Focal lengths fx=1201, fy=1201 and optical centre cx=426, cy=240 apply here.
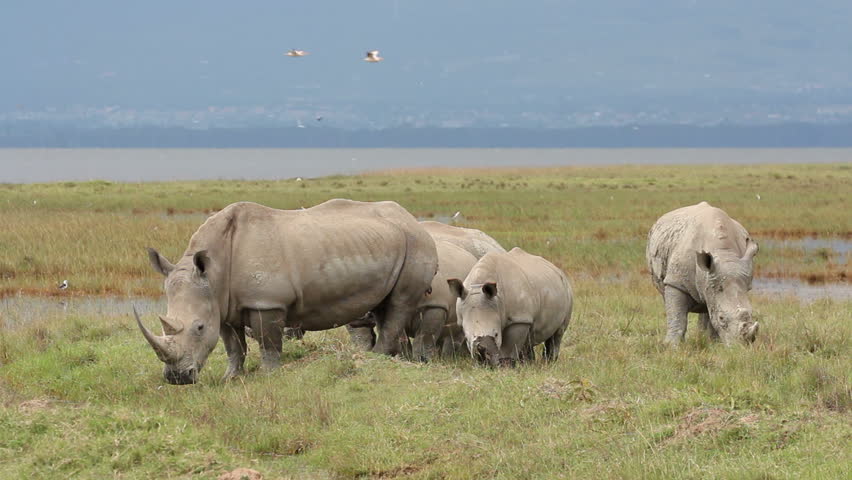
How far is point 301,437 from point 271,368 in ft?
7.75

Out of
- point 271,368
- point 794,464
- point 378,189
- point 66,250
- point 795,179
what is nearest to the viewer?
point 794,464

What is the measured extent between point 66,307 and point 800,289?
12.9m

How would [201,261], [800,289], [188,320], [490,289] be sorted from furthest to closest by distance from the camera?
1. [800,289]
2. [490,289]
3. [201,261]
4. [188,320]

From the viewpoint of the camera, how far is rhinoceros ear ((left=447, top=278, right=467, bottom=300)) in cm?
1210

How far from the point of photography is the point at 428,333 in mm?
13109

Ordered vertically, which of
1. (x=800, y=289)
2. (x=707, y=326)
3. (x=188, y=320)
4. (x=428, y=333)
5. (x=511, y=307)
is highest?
(x=188, y=320)

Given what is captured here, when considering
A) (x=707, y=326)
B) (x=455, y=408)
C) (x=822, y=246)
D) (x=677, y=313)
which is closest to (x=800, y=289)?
(x=822, y=246)

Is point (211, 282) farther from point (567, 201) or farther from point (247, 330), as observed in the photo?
point (567, 201)

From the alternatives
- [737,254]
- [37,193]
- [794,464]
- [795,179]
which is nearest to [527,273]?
[737,254]

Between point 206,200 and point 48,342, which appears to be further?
point 206,200

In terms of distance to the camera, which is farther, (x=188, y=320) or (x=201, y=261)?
(x=201, y=261)

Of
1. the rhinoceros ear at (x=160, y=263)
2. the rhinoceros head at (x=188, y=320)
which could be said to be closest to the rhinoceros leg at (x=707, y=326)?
the rhinoceros head at (x=188, y=320)

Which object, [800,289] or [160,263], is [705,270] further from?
[800,289]

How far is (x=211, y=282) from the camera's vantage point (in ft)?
36.3
